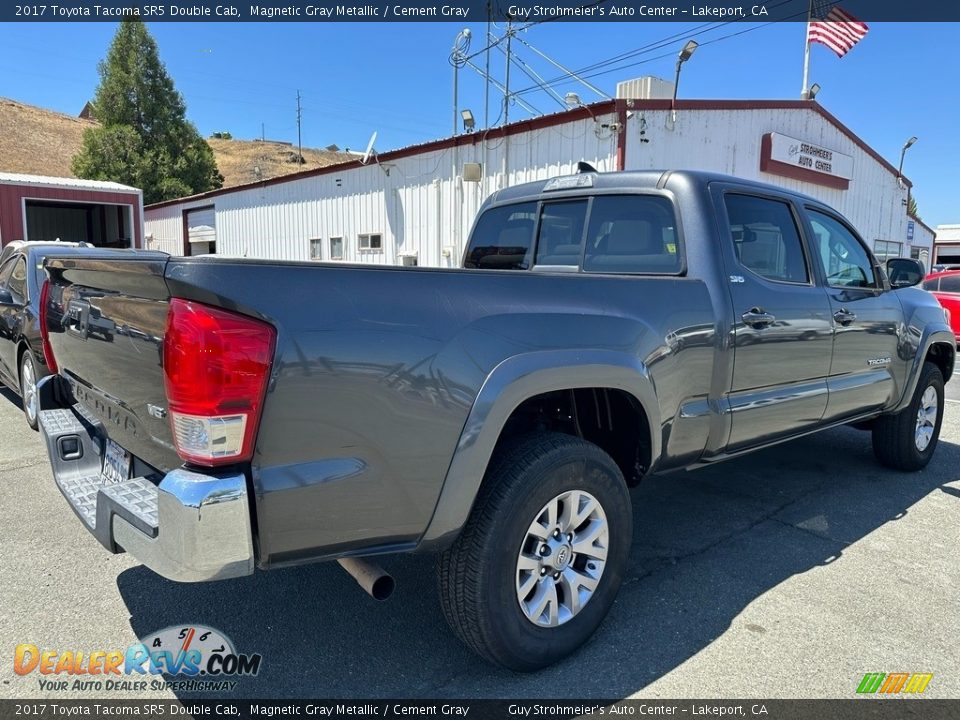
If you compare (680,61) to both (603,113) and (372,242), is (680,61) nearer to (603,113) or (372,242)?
(603,113)

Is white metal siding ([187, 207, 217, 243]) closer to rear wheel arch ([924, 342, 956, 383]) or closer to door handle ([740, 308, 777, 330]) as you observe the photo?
rear wheel arch ([924, 342, 956, 383])

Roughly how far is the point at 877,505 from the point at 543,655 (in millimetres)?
3077

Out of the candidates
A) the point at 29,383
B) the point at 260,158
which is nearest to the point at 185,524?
the point at 29,383

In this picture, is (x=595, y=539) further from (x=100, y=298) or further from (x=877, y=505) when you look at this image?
(x=877, y=505)

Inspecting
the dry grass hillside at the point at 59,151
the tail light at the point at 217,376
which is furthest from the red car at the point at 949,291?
the dry grass hillside at the point at 59,151

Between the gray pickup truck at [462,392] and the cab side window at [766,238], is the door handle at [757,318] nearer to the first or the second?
the gray pickup truck at [462,392]

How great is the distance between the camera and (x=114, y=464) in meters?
2.61

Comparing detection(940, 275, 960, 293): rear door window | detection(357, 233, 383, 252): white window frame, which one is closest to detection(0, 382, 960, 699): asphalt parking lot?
detection(940, 275, 960, 293): rear door window

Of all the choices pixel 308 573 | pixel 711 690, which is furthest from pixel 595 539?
pixel 308 573

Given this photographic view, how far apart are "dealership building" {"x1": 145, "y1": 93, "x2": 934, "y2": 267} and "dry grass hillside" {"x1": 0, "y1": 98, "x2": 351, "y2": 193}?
4159 centimetres

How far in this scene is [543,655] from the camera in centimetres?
250

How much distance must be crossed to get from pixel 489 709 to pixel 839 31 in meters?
16.0

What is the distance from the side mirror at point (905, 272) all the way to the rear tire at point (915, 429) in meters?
0.82

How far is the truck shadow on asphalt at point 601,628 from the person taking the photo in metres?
2.49
